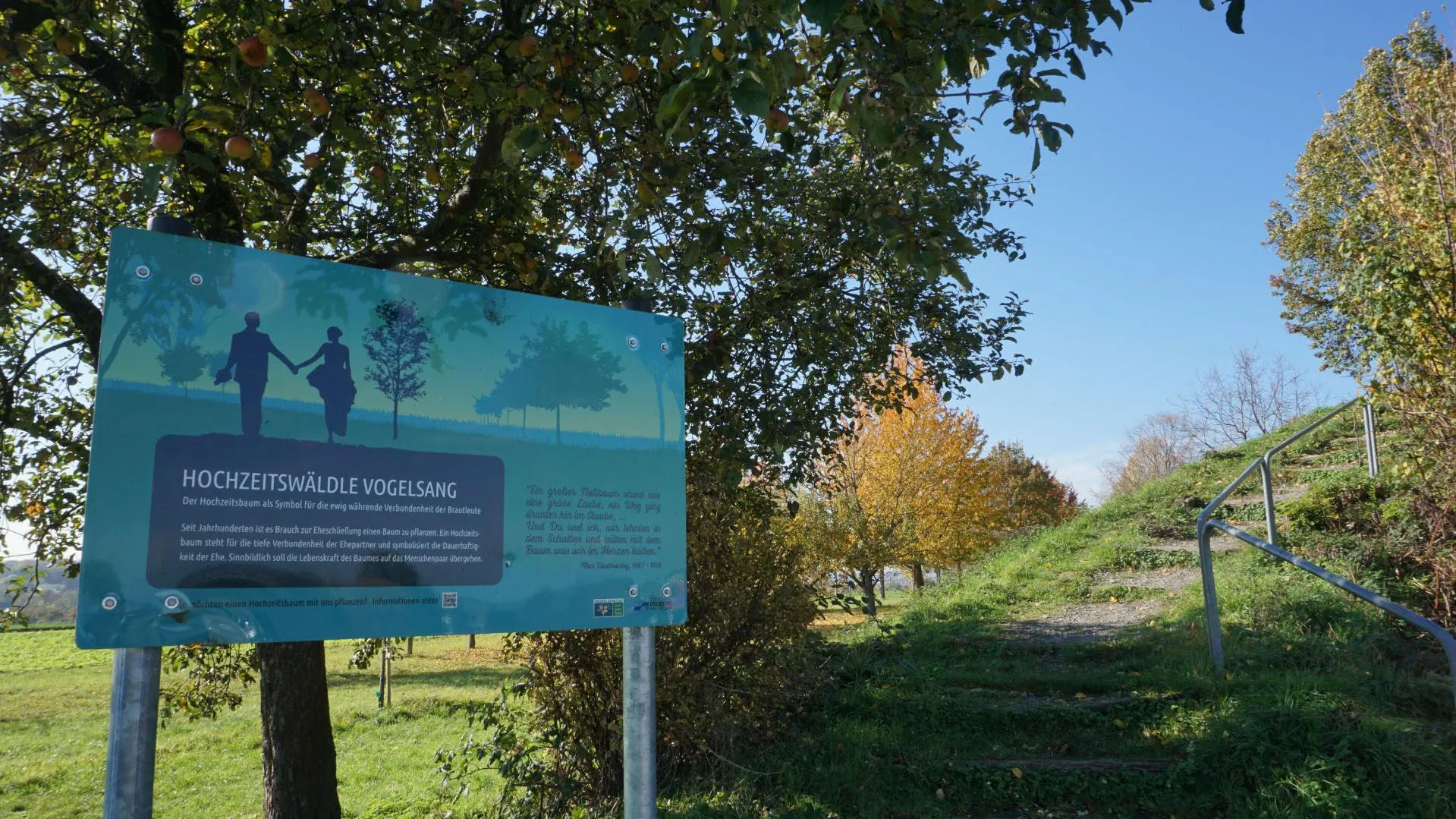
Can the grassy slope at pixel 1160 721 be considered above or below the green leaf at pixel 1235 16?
below

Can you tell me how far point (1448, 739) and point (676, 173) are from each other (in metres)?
4.83

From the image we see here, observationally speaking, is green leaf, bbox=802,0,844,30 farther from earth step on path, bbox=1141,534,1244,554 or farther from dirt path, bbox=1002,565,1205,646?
earth step on path, bbox=1141,534,1244,554

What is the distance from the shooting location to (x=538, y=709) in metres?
6.01

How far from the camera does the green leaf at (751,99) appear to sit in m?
2.38

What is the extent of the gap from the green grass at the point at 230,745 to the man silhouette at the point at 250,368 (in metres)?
5.12

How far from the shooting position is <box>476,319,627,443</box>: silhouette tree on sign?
280 cm

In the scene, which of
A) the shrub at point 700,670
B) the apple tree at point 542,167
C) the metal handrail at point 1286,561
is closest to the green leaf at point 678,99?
the apple tree at point 542,167

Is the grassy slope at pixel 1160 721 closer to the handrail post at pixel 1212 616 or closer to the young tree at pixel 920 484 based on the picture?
the handrail post at pixel 1212 616

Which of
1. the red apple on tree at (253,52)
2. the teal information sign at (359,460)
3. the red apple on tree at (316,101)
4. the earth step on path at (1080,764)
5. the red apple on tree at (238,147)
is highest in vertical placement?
the red apple on tree at (316,101)

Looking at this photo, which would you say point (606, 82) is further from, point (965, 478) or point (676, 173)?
point (965, 478)

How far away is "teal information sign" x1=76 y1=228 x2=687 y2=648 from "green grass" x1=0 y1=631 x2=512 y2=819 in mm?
4700

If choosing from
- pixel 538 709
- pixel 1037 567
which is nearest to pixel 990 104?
pixel 538 709

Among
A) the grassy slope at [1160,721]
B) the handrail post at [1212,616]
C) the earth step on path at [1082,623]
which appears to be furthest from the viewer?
the earth step on path at [1082,623]

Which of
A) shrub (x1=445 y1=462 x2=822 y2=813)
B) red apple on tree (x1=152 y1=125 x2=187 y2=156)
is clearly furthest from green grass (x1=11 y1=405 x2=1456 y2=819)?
red apple on tree (x1=152 y1=125 x2=187 y2=156)
